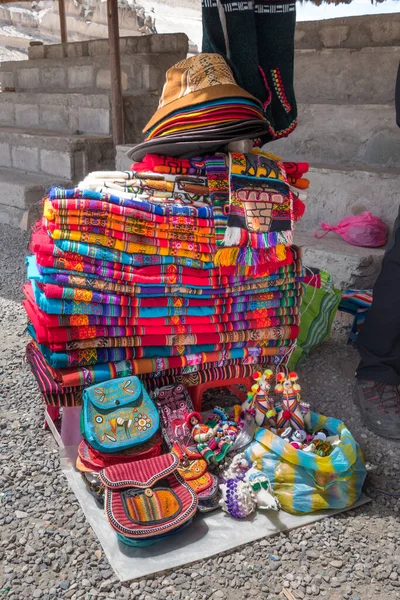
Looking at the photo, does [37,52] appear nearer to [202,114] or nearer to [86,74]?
[86,74]

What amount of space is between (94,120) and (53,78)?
61.4 inches

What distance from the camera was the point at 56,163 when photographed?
20.4ft

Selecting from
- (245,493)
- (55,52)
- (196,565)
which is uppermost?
(55,52)

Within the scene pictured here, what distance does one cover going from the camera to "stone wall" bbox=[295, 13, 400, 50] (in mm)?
4766

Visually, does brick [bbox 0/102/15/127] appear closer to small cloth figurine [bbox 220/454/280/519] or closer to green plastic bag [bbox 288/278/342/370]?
green plastic bag [bbox 288/278/342/370]

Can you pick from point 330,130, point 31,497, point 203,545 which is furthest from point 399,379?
point 330,130

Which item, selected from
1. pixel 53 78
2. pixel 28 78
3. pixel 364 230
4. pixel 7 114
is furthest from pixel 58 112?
pixel 364 230

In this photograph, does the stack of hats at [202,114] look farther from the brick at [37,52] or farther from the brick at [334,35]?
the brick at [37,52]

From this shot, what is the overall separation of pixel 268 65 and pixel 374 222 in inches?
69.3

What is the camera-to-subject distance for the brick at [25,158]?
656cm

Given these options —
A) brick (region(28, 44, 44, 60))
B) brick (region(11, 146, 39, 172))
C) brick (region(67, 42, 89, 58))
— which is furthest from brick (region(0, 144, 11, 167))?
brick (region(28, 44, 44, 60))

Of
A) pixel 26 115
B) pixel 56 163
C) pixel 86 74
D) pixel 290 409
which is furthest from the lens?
pixel 26 115

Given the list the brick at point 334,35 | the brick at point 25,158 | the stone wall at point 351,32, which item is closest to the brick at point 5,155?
the brick at point 25,158

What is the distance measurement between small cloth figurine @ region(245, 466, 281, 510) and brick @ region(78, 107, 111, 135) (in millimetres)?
5053
